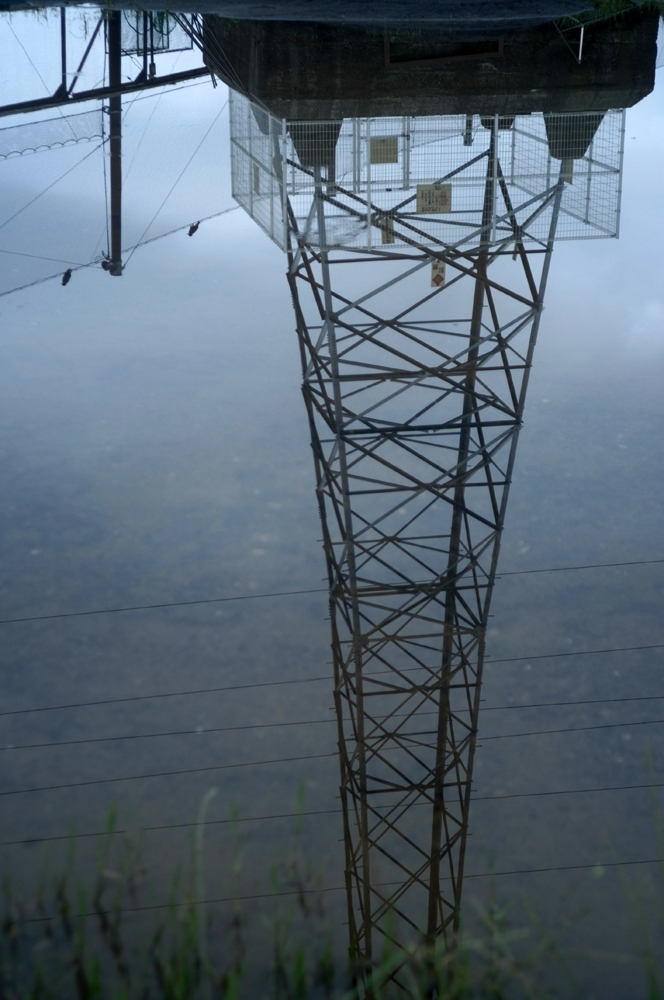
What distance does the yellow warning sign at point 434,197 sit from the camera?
802cm

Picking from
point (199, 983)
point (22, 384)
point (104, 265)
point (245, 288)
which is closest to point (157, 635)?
point (199, 983)

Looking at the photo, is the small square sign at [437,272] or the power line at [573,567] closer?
the small square sign at [437,272]

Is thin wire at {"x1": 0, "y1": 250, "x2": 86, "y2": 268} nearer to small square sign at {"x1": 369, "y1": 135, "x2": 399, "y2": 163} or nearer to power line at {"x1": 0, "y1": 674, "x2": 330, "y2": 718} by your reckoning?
small square sign at {"x1": 369, "y1": 135, "x2": 399, "y2": 163}

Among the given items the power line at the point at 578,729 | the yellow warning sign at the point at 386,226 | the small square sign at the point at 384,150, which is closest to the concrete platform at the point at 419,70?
the small square sign at the point at 384,150

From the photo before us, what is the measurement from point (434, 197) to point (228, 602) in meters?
4.39

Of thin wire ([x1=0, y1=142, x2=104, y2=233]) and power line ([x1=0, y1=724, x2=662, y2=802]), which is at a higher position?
thin wire ([x1=0, y1=142, x2=104, y2=233])

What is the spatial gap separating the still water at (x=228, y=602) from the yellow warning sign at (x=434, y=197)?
3991mm

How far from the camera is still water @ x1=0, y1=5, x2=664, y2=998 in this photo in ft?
25.6

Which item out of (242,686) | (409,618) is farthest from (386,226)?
(242,686)

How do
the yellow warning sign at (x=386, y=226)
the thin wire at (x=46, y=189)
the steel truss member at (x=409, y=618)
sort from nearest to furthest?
the steel truss member at (x=409, y=618) < the yellow warning sign at (x=386, y=226) < the thin wire at (x=46, y=189)

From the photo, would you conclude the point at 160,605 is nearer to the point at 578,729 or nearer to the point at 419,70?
the point at 578,729

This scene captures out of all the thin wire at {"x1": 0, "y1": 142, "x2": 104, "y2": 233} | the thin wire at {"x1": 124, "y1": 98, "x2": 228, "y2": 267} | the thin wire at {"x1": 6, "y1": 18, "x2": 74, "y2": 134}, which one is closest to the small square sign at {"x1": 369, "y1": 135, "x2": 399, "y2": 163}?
the thin wire at {"x1": 124, "y1": 98, "x2": 228, "y2": 267}

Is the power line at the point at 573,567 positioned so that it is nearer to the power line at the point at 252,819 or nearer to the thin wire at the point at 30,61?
the power line at the point at 252,819

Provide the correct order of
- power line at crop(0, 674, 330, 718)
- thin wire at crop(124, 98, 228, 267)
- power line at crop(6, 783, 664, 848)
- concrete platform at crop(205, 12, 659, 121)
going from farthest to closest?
thin wire at crop(124, 98, 228, 267), concrete platform at crop(205, 12, 659, 121), power line at crop(0, 674, 330, 718), power line at crop(6, 783, 664, 848)
